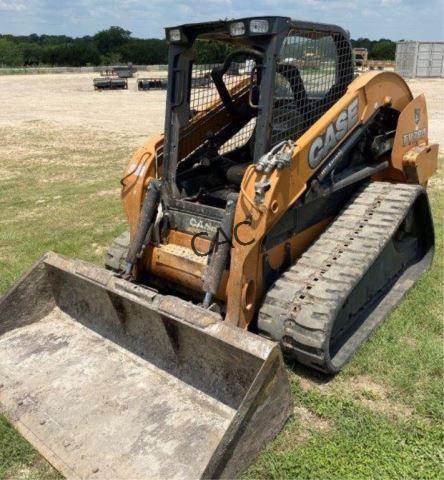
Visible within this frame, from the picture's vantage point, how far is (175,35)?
4.11m

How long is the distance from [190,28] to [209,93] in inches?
30.3

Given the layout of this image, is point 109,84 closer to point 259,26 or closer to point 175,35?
point 175,35

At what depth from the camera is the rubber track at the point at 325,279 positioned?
3.47m

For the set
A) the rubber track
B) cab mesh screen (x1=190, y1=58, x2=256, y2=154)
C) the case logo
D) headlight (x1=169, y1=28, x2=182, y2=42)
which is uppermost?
headlight (x1=169, y1=28, x2=182, y2=42)

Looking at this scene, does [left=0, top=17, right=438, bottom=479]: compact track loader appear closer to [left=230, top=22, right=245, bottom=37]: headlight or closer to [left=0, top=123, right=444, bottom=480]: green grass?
[left=230, top=22, right=245, bottom=37]: headlight

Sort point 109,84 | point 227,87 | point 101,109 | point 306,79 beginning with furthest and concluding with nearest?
point 109,84 → point 101,109 → point 227,87 → point 306,79

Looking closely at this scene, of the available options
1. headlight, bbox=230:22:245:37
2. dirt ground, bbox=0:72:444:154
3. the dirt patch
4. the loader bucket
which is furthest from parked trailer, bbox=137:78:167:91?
the dirt patch

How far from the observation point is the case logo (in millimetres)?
3957

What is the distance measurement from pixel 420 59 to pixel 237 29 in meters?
34.6

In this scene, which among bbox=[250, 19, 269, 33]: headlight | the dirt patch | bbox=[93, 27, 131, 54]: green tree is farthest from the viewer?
bbox=[93, 27, 131, 54]: green tree

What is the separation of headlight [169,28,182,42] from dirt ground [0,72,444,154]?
8.72m

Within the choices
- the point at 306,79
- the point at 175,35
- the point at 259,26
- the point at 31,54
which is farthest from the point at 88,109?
the point at 31,54

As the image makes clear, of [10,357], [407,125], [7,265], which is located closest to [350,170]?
[407,125]

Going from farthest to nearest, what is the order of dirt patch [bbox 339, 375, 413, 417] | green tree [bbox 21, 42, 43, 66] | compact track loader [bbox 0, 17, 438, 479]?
green tree [bbox 21, 42, 43, 66] → dirt patch [bbox 339, 375, 413, 417] → compact track loader [bbox 0, 17, 438, 479]
